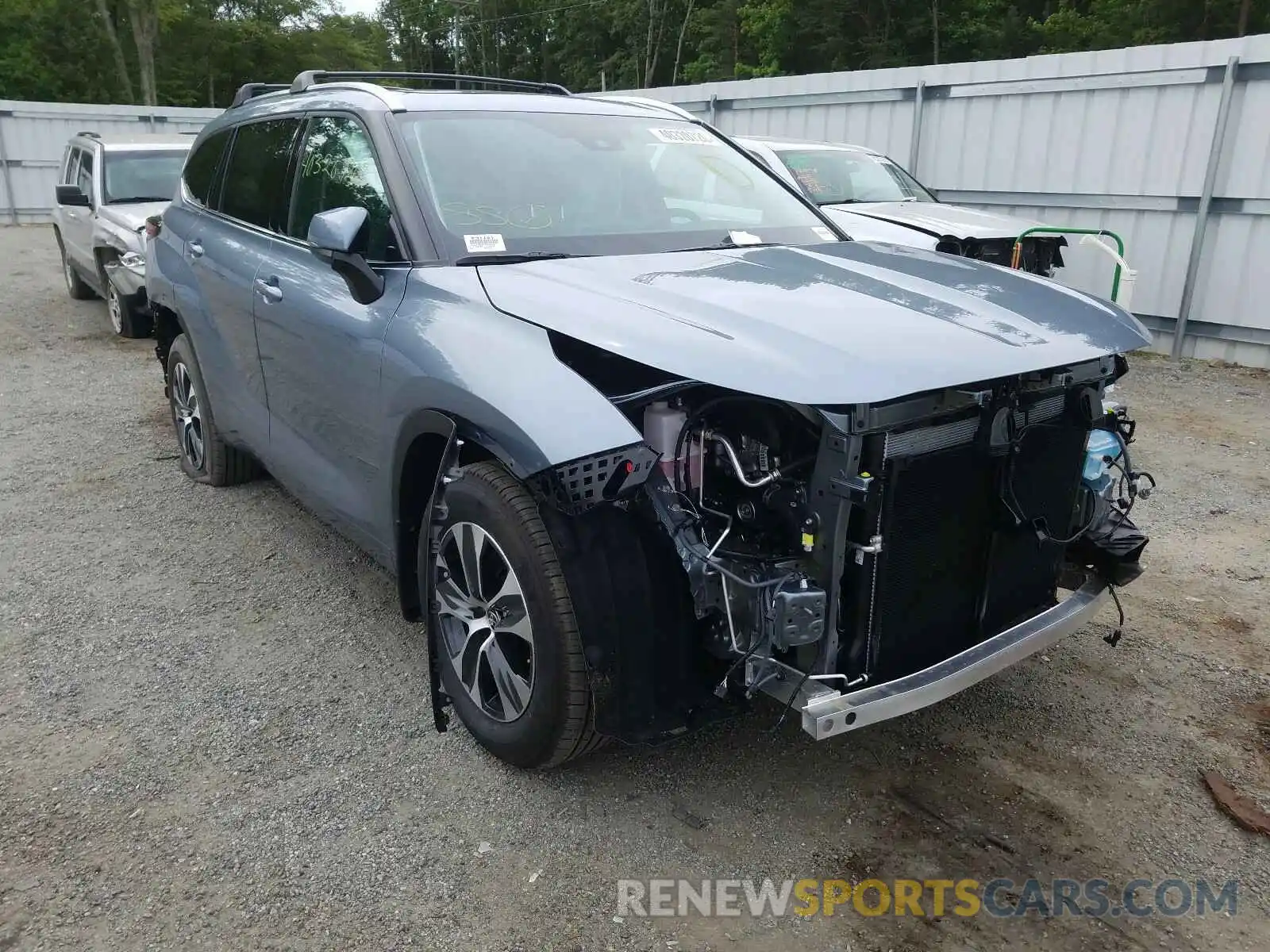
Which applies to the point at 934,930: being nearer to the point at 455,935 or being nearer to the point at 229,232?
the point at 455,935

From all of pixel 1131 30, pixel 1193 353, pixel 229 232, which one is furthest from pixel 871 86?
pixel 1131 30

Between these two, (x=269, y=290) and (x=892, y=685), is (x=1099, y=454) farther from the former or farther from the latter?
(x=269, y=290)

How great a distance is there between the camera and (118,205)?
9.38 meters

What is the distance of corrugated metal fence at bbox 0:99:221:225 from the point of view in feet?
66.4

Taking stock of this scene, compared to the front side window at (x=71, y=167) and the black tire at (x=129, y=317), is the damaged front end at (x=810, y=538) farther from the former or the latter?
the front side window at (x=71, y=167)

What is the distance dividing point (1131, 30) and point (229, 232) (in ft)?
102

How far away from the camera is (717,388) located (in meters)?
2.58

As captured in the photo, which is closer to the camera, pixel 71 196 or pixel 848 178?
pixel 71 196

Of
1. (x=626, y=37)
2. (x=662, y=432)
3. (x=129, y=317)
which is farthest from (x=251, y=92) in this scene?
(x=626, y=37)

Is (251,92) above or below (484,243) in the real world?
above

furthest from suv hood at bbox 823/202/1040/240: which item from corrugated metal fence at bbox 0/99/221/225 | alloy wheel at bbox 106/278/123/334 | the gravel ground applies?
corrugated metal fence at bbox 0/99/221/225

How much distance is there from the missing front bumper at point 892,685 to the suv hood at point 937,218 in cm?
601

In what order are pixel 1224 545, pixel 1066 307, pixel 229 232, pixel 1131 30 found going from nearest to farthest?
pixel 1066 307 < pixel 229 232 < pixel 1224 545 < pixel 1131 30

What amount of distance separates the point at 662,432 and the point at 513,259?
2.99 ft
